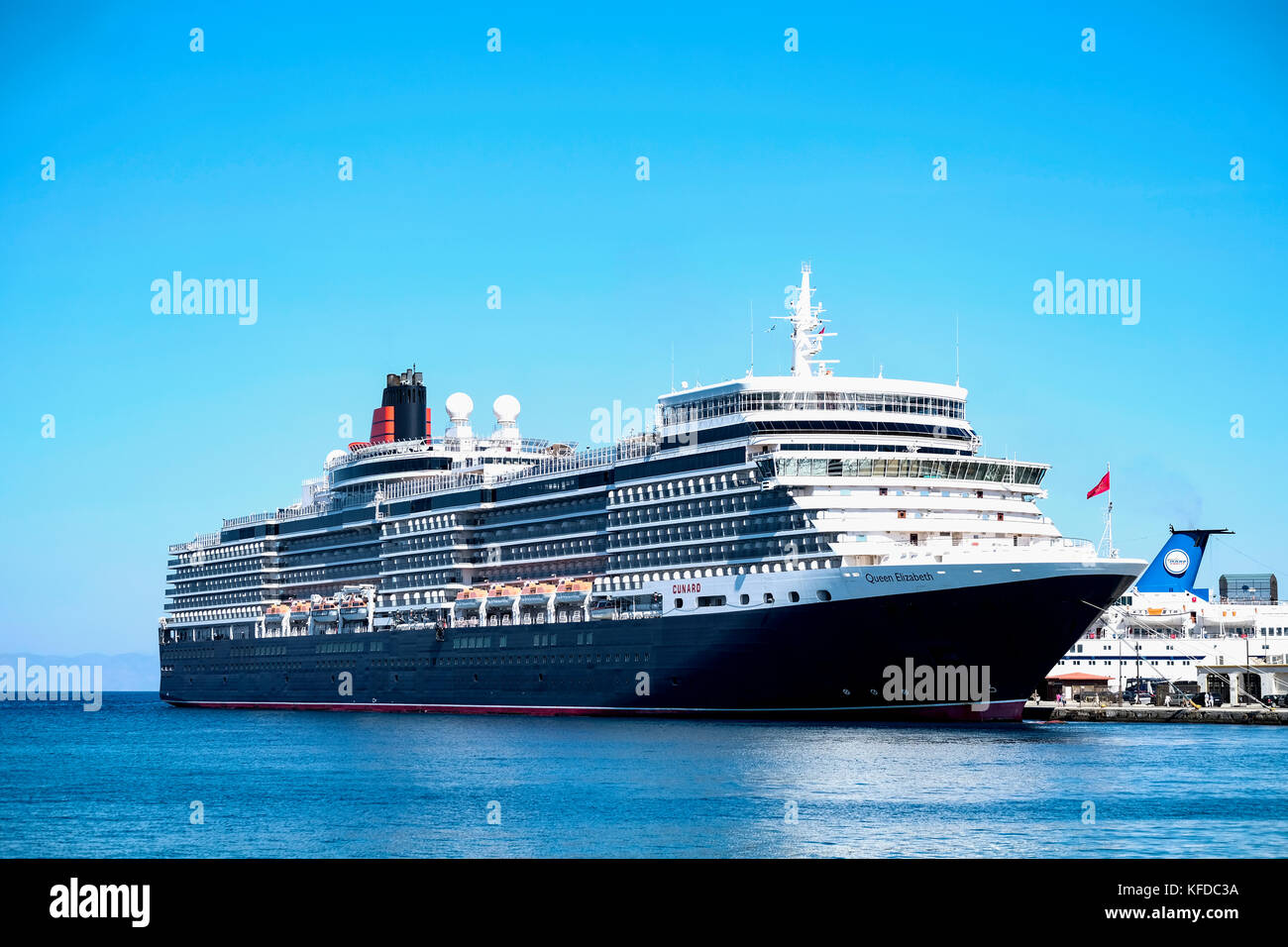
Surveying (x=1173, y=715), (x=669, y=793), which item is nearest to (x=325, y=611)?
(x=1173, y=715)

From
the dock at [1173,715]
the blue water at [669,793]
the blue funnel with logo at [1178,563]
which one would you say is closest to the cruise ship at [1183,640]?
the blue funnel with logo at [1178,563]

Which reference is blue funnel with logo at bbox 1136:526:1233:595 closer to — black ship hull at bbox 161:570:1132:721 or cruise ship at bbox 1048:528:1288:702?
cruise ship at bbox 1048:528:1288:702

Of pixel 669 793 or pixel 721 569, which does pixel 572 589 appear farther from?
pixel 669 793

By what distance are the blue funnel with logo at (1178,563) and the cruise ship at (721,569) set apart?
173 ft

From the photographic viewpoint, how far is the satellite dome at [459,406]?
101188 mm

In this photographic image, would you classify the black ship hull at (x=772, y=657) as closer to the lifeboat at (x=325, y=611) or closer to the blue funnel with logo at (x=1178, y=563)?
the lifeboat at (x=325, y=611)

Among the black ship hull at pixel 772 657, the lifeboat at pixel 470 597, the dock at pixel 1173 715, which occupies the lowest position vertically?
the dock at pixel 1173 715

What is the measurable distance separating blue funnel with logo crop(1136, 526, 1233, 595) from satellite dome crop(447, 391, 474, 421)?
2195 inches

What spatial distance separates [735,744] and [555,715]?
76.5ft

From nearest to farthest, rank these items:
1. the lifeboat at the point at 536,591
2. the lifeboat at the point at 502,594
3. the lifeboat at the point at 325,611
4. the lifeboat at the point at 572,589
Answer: the lifeboat at the point at 572,589 → the lifeboat at the point at 536,591 → the lifeboat at the point at 502,594 → the lifeboat at the point at 325,611

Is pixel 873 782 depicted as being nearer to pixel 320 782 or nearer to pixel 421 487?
pixel 320 782

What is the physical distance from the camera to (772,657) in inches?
2581

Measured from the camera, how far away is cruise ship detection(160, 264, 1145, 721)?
61906 mm
